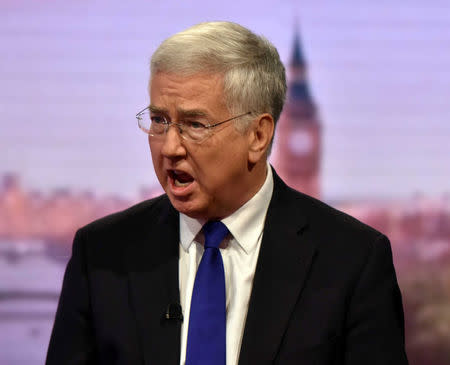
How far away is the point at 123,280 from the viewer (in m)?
2.25

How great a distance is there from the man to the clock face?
3.78 ft

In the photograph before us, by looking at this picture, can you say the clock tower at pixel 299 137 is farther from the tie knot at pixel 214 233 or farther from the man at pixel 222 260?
the tie knot at pixel 214 233

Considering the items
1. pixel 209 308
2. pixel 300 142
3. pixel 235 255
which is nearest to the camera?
pixel 209 308

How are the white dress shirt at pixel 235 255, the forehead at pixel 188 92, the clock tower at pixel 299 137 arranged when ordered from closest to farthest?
the forehead at pixel 188 92, the white dress shirt at pixel 235 255, the clock tower at pixel 299 137

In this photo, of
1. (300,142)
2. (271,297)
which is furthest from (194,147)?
(300,142)

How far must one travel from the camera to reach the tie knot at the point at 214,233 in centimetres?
223

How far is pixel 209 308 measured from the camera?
84.8 inches

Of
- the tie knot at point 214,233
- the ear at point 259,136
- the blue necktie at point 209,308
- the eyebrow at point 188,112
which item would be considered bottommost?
the blue necktie at point 209,308

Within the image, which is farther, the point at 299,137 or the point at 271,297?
the point at 299,137

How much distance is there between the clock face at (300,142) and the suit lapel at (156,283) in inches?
47.9

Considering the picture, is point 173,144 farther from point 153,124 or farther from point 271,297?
point 271,297

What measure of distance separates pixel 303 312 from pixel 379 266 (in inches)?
9.9

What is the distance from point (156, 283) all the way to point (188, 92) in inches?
21.4

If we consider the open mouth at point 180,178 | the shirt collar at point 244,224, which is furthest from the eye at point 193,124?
the shirt collar at point 244,224
